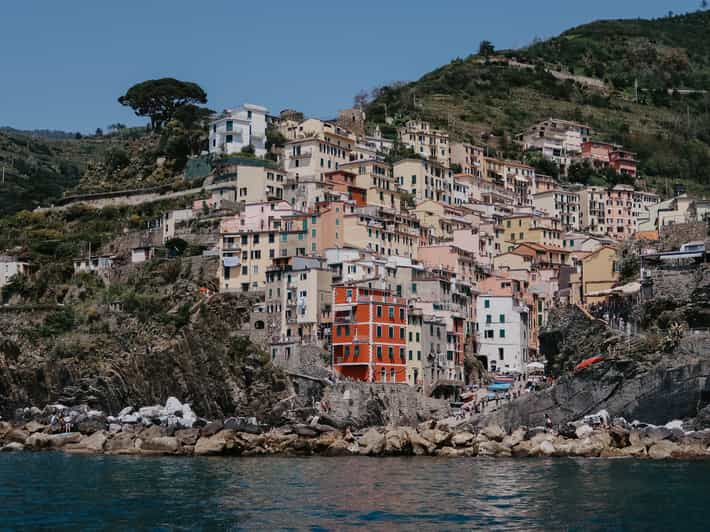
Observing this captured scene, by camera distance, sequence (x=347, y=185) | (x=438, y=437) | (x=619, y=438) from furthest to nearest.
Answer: (x=347, y=185)
(x=438, y=437)
(x=619, y=438)

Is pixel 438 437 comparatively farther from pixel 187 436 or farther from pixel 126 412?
pixel 126 412

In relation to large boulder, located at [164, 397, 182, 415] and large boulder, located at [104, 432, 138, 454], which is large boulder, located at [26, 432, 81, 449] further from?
large boulder, located at [164, 397, 182, 415]

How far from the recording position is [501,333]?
80688 millimetres

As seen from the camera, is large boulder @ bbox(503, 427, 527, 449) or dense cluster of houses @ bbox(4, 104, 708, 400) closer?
large boulder @ bbox(503, 427, 527, 449)

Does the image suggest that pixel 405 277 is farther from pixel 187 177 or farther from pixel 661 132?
pixel 661 132

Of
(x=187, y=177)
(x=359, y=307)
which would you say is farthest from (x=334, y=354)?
(x=187, y=177)

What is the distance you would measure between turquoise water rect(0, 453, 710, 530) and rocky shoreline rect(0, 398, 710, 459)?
3.03 metres

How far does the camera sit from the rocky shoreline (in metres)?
54.6

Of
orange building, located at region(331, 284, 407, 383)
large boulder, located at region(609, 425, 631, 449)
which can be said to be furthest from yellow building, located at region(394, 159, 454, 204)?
large boulder, located at region(609, 425, 631, 449)

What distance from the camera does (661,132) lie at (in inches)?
5901

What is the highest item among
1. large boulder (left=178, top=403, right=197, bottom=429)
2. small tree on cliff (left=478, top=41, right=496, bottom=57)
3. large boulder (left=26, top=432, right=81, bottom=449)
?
small tree on cliff (left=478, top=41, right=496, bottom=57)

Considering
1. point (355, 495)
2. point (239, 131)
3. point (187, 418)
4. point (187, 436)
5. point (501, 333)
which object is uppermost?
point (239, 131)

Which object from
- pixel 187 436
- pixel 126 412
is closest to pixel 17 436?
pixel 126 412

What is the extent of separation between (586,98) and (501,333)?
282 feet
